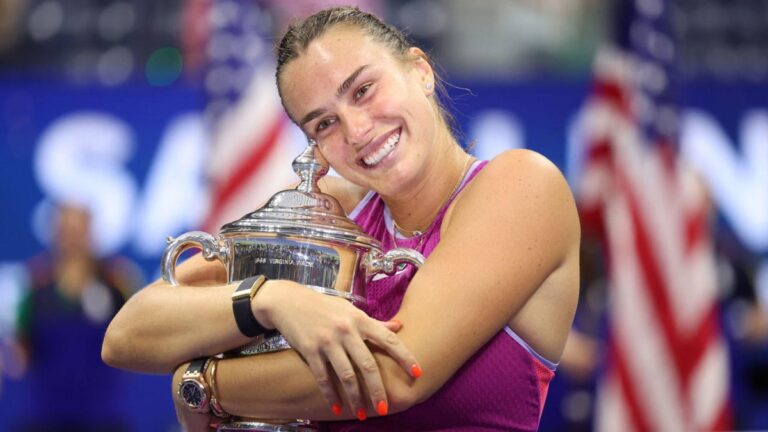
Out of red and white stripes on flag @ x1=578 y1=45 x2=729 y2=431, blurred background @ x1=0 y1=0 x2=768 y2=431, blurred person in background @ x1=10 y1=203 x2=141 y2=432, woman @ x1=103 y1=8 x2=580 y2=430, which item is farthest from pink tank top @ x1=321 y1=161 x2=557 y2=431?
blurred person in background @ x1=10 y1=203 x2=141 y2=432

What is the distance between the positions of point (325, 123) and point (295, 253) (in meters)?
0.27

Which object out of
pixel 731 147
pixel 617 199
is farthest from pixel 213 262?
pixel 731 147

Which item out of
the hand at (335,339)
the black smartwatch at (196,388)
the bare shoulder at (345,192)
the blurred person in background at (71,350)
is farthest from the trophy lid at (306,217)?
the blurred person in background at (71,350)

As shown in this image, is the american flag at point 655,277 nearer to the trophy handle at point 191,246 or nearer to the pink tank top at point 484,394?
the pink tank top at point 484,394

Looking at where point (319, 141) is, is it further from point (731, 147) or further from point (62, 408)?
point (731, 147)

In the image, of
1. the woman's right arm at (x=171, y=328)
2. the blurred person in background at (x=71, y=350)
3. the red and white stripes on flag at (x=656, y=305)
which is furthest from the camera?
the blurred person in background at (x=71, y=350)

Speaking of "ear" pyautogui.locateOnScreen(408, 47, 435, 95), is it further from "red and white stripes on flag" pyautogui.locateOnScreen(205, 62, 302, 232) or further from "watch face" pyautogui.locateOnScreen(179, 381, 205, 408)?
"red and white stripes on flag" pyautogui.locateOnScreen(205, 62, 302, 232)

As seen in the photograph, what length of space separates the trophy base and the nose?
0.46 meters

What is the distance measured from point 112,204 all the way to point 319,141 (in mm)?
4332

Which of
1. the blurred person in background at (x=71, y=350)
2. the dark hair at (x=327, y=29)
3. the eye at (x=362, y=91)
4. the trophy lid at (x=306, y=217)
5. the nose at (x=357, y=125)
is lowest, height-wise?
the blurred person in background at (x=71, y=350)

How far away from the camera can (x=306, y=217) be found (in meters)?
1.71

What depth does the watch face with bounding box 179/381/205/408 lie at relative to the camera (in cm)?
169

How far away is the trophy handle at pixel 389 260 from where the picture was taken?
168 centimetres

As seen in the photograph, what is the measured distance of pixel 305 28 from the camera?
1856mm
